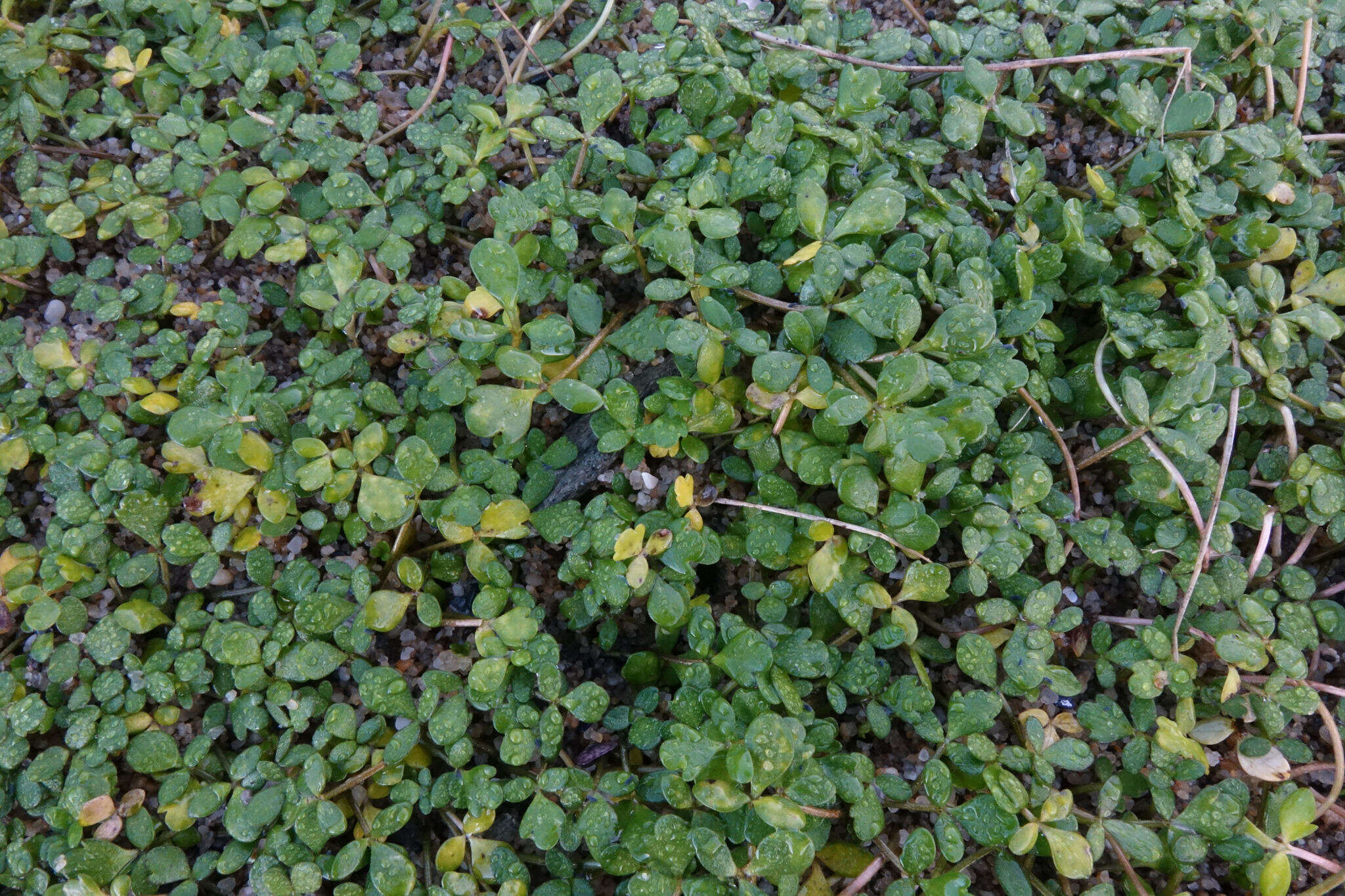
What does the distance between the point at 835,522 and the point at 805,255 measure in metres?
0.52

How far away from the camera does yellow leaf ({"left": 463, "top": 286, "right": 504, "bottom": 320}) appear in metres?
1.62

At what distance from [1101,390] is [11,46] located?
2490 mm

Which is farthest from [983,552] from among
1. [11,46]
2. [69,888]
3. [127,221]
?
[11,46]

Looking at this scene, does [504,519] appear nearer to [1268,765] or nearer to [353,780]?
[353,780]

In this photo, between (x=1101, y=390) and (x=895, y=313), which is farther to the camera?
(x=1101, y=390)

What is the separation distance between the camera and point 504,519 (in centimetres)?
155

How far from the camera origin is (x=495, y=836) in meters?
1.55

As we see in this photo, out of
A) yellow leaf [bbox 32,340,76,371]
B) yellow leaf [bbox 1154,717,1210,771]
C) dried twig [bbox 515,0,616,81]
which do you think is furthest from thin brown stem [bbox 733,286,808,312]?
yellow leaf [bbox 32,340,76,371]

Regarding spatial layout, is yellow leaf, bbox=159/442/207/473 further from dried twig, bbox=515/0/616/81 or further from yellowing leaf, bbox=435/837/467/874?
dried twig, bbox=515/0/616/81

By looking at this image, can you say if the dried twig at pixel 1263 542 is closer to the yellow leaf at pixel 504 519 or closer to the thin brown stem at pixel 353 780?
the yellow leaf at pixel 504 519

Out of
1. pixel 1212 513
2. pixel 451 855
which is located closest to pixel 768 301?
pixel 1212 513

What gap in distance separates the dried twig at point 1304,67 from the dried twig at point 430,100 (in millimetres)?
1943

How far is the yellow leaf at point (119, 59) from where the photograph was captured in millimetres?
Result: 1901

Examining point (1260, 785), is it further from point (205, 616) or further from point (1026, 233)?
point (205, 616)
